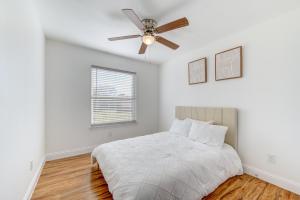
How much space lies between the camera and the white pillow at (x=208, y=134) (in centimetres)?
242

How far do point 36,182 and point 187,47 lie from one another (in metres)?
3.78

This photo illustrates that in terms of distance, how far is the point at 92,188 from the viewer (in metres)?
2.03

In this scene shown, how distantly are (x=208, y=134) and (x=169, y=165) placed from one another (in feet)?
3.89

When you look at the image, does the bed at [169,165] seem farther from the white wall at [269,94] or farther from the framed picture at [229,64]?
the framed picture at [229,64]

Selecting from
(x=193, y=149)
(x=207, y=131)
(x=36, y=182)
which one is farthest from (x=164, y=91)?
(x=36, y=182)

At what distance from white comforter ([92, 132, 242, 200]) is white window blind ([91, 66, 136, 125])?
4.55ft

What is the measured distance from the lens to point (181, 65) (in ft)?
12.6

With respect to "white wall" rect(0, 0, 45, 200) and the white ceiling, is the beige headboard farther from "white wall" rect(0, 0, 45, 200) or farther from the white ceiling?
"white wall" rect(0, 0, 45, 200)

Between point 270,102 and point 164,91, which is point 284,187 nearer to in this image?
point 270,102

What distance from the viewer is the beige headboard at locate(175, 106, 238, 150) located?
2547 mm

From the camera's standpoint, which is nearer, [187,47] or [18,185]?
[18,185]

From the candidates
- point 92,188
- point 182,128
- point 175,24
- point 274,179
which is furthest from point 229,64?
point 92,188

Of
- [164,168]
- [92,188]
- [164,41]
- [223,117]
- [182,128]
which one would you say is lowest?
[92,188]

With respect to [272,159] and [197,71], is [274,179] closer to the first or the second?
[272,159]
